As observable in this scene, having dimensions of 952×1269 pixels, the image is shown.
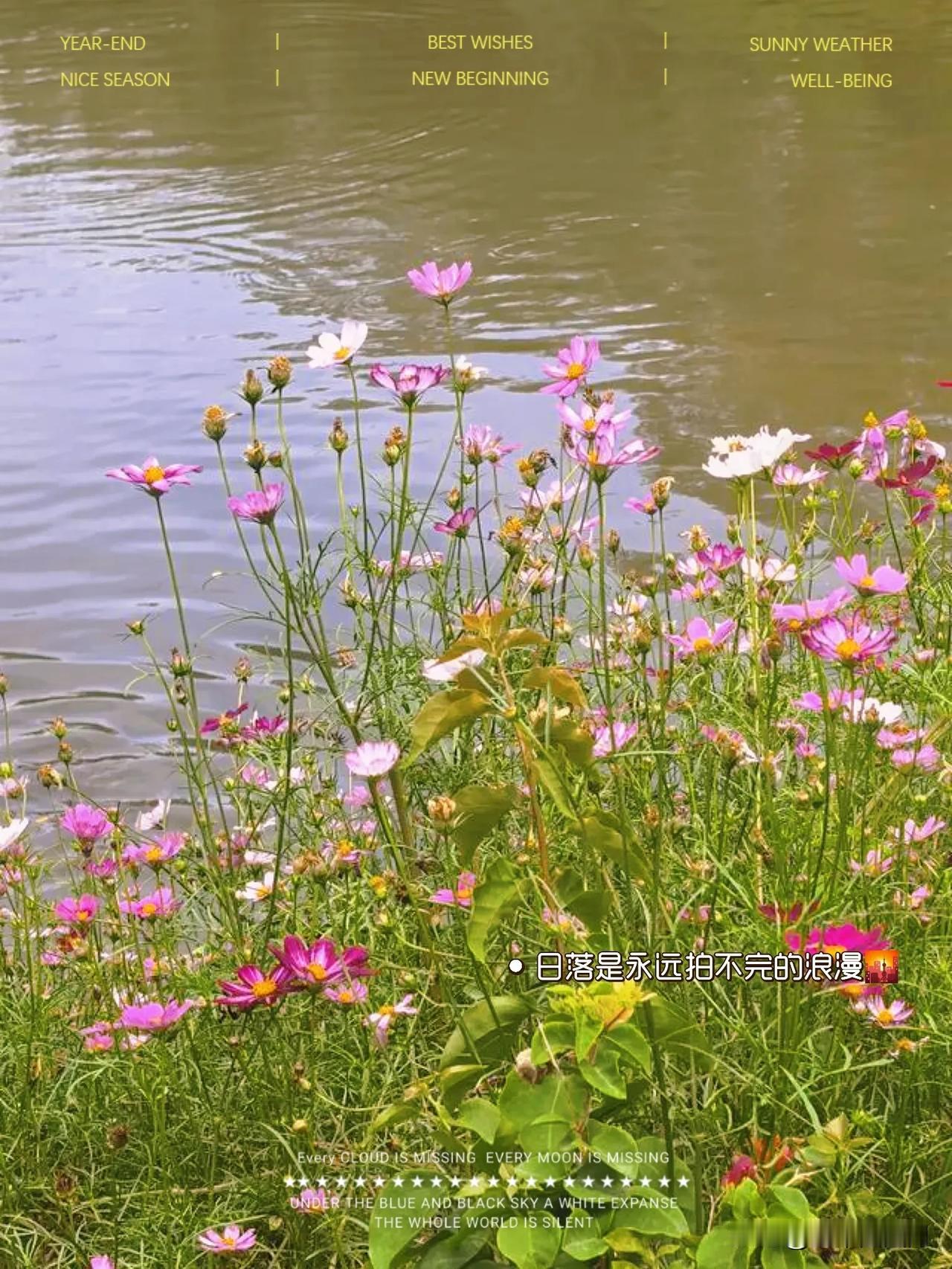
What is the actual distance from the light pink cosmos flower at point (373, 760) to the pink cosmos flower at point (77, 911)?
517 mm

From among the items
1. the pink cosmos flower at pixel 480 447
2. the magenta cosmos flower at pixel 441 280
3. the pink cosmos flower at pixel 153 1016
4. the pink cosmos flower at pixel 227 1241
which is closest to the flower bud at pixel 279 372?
the magenta cosmos flower at pixel 441 280

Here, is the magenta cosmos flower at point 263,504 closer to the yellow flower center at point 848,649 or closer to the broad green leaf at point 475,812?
the broad green leaf at point 475,812

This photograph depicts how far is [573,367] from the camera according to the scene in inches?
71.3

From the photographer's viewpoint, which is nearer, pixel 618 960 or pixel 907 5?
pixel 618 960

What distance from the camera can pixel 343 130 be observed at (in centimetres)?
832

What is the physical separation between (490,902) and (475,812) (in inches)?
3.8

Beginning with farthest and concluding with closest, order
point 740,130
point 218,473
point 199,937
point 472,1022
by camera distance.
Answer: point 740,130 < point 218,473 < point 199,937 < point 472,1022

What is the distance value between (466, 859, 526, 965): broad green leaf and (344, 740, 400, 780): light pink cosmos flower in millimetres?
163

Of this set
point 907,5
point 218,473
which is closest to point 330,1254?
point 218,473

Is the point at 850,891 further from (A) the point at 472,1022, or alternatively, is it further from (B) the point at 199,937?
(B) the point at 199,937

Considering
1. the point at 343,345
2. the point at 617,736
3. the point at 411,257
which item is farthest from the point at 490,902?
the point at 411,257

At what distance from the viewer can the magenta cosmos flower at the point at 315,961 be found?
1.39 m

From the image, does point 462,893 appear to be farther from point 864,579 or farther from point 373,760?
point 864,579

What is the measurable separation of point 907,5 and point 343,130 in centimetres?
468
